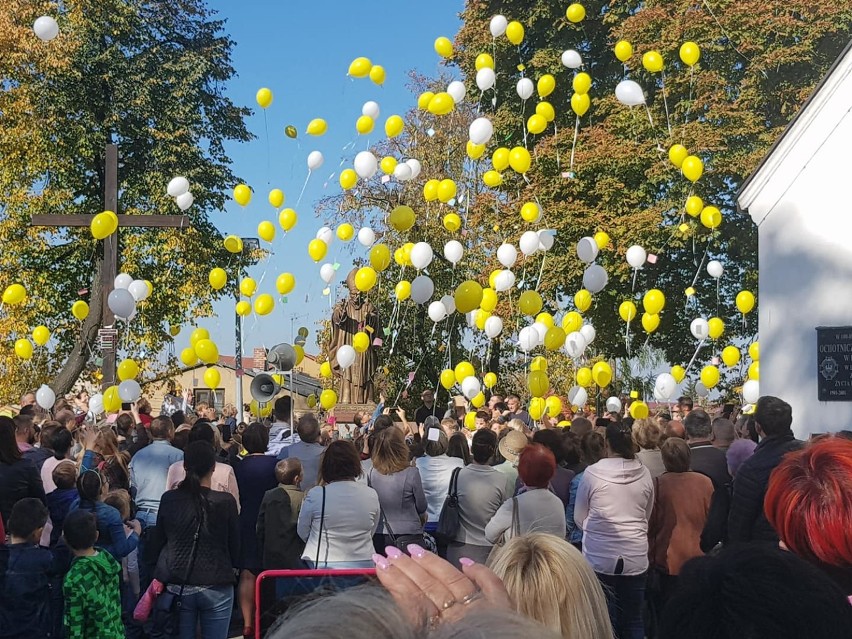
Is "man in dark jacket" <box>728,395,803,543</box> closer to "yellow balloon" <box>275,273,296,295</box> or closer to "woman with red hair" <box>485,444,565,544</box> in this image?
"woman with red hair" <box>485,444,565,544</box>

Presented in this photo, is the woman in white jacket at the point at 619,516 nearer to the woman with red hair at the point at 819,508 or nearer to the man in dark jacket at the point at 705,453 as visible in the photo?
the man in dark jacket at the point at 705,453

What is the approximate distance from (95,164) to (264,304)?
14471 mm

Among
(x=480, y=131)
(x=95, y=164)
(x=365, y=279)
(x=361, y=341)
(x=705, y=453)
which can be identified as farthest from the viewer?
(x=95, y=164)

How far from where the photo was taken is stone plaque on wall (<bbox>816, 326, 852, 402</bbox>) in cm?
1071

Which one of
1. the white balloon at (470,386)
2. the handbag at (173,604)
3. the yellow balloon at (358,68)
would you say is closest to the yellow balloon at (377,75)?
the yellow balloon at (358,68)

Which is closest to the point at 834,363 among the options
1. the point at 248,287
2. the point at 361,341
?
the point at 361,341

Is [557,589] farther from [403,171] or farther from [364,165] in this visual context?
[403,171]

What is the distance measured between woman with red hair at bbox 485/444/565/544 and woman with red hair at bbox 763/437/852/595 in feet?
10.2

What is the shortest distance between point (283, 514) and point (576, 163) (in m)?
16.4

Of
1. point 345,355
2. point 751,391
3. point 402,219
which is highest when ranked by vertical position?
point 402,219

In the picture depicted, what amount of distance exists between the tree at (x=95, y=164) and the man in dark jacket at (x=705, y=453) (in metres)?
18.0

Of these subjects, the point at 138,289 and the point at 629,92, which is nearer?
the point at 629,92

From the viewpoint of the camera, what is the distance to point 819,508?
2.75m

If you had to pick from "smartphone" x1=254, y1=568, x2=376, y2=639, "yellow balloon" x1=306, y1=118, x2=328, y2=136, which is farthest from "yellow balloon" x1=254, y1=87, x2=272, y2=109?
"smartphone" x1=254, y1=568, x2=376, y2=639
